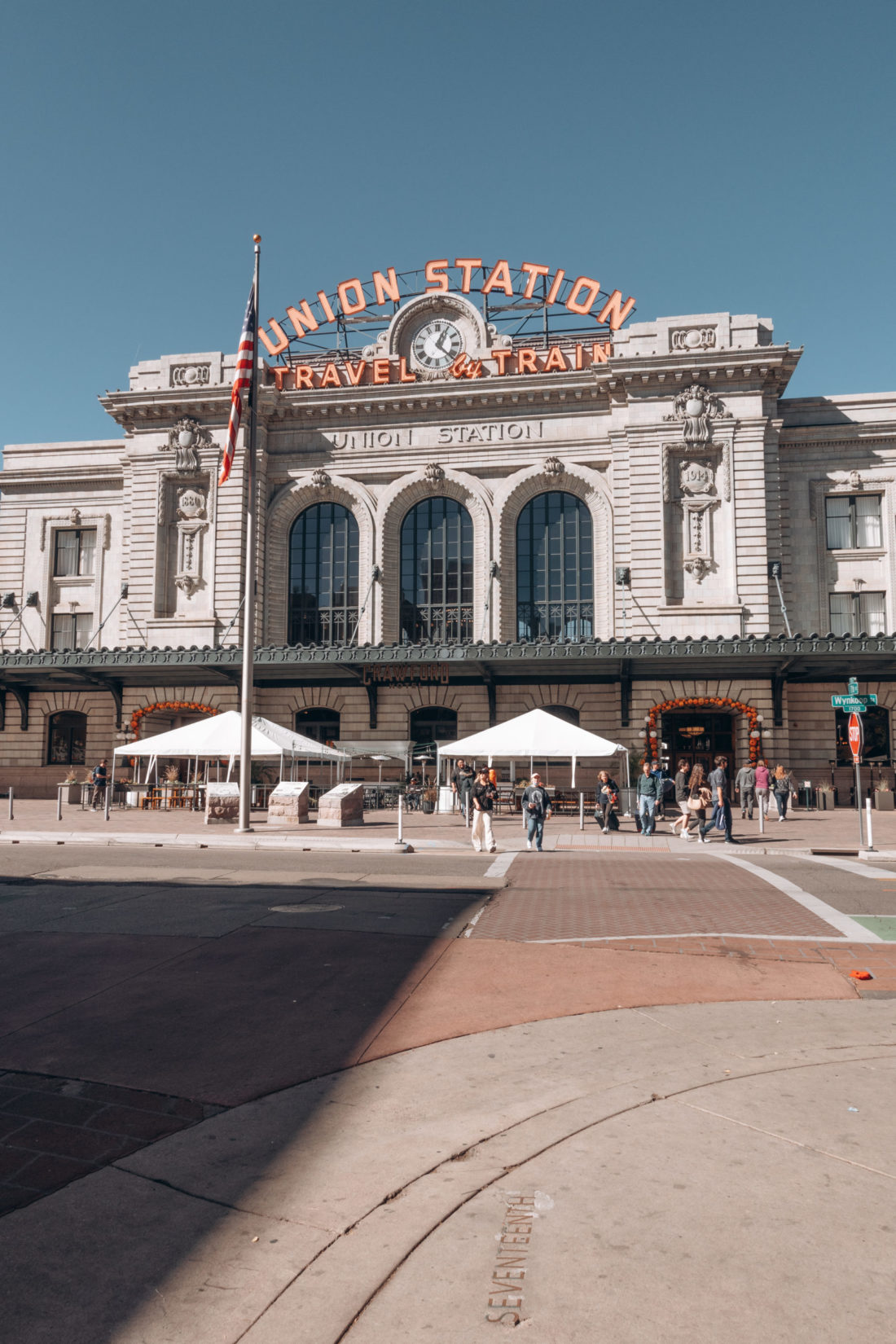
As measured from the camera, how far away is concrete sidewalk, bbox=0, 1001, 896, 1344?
10.6ft

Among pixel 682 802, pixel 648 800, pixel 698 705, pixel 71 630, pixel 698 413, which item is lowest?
pixel 682 802

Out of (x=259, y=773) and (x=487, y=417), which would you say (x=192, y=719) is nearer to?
(x=259, y=773)

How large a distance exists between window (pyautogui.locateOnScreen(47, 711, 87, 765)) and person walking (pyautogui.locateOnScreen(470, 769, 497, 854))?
28.9 m

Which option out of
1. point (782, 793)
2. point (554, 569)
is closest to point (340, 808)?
point (782, 793)

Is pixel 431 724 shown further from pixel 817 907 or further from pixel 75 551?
pixel 817 907

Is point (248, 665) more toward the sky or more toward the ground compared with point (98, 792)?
more toward the sky

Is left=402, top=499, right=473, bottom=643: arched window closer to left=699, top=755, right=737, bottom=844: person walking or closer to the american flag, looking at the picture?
the american flag

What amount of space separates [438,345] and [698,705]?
21.5 m

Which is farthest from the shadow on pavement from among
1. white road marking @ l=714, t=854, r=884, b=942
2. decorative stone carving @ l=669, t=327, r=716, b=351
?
decorative stone carving @ l=669, t=327, r=716, b=351

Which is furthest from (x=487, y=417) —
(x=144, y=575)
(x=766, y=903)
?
(x=766, y=903)

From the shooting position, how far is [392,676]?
38.0 metres

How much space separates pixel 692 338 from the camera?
3891 centimetres

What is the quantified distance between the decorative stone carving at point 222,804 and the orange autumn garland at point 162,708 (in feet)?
46.4

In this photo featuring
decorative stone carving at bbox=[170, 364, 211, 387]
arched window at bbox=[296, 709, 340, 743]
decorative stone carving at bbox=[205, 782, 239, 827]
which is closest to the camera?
decorative stone carving at bbox=[205, 782, 239, 827]
